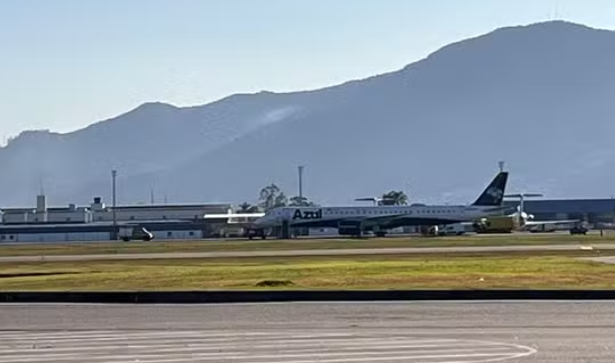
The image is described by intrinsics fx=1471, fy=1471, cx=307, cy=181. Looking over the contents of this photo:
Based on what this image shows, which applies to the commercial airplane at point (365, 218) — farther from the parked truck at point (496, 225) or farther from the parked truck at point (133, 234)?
the parked truck at point (133, 234)

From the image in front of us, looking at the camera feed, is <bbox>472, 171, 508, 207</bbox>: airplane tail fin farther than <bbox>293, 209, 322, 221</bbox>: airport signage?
Yes

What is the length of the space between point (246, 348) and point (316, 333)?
2158mm

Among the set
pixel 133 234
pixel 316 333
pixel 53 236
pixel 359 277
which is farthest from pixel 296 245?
pixel 53 236

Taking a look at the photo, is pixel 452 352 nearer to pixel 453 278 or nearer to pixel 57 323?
pixel 57 323

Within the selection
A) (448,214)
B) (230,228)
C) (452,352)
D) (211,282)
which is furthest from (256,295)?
(230,228)

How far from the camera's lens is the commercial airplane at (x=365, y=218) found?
123 m

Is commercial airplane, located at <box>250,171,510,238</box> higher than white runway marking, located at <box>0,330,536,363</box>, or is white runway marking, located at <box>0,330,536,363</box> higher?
commercial airplane, located at <box>250,171,510,238</box>

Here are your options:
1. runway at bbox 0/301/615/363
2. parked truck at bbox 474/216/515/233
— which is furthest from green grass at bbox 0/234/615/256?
runway at bbox 0/301/615/363

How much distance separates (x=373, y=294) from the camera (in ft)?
90.5

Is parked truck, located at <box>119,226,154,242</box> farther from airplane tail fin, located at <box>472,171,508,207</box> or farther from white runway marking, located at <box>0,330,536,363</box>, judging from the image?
white runway marking, located at <box>0,330,536,363</box>

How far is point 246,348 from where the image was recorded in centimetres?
1755

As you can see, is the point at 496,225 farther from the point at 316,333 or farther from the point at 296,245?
the point at 316,333

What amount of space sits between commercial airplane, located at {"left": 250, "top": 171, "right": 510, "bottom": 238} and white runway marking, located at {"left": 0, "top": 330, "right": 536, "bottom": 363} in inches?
3996

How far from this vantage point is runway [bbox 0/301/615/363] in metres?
16.6
